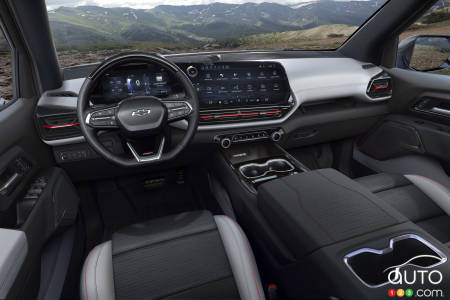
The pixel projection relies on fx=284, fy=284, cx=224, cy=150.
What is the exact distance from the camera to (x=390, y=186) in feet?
5.85

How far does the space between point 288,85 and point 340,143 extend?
101 cm

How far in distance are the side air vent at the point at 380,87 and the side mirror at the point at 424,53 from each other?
0.28 m

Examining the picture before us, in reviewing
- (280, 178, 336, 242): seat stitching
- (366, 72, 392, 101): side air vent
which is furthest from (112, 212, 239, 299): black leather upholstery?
(366, 72, 392, 101): side air vent


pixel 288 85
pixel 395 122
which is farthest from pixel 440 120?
pixel 288 85

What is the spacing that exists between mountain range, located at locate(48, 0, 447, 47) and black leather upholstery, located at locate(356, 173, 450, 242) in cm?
136

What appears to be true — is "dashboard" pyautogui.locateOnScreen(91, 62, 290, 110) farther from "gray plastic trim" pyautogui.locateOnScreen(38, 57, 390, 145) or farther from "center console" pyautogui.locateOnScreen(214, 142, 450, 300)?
"center console" pyautogui.locateOnScreen(214, 142, 450, 300)

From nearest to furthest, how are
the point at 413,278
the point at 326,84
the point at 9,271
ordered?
the point at 413,278 < the point at 9,271 < the point at 326,84

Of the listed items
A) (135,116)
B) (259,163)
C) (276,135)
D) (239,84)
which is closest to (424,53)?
(276,135)

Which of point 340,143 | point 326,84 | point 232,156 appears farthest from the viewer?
point 340,143

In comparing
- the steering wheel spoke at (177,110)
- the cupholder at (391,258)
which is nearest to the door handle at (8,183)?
the steering wheel spoke at (177,110)

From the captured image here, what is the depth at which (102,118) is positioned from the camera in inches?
59.5

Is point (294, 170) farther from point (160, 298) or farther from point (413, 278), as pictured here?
point (160, 298)

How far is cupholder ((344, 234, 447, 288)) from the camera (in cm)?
94

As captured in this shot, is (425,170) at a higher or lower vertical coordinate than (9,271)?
lower
